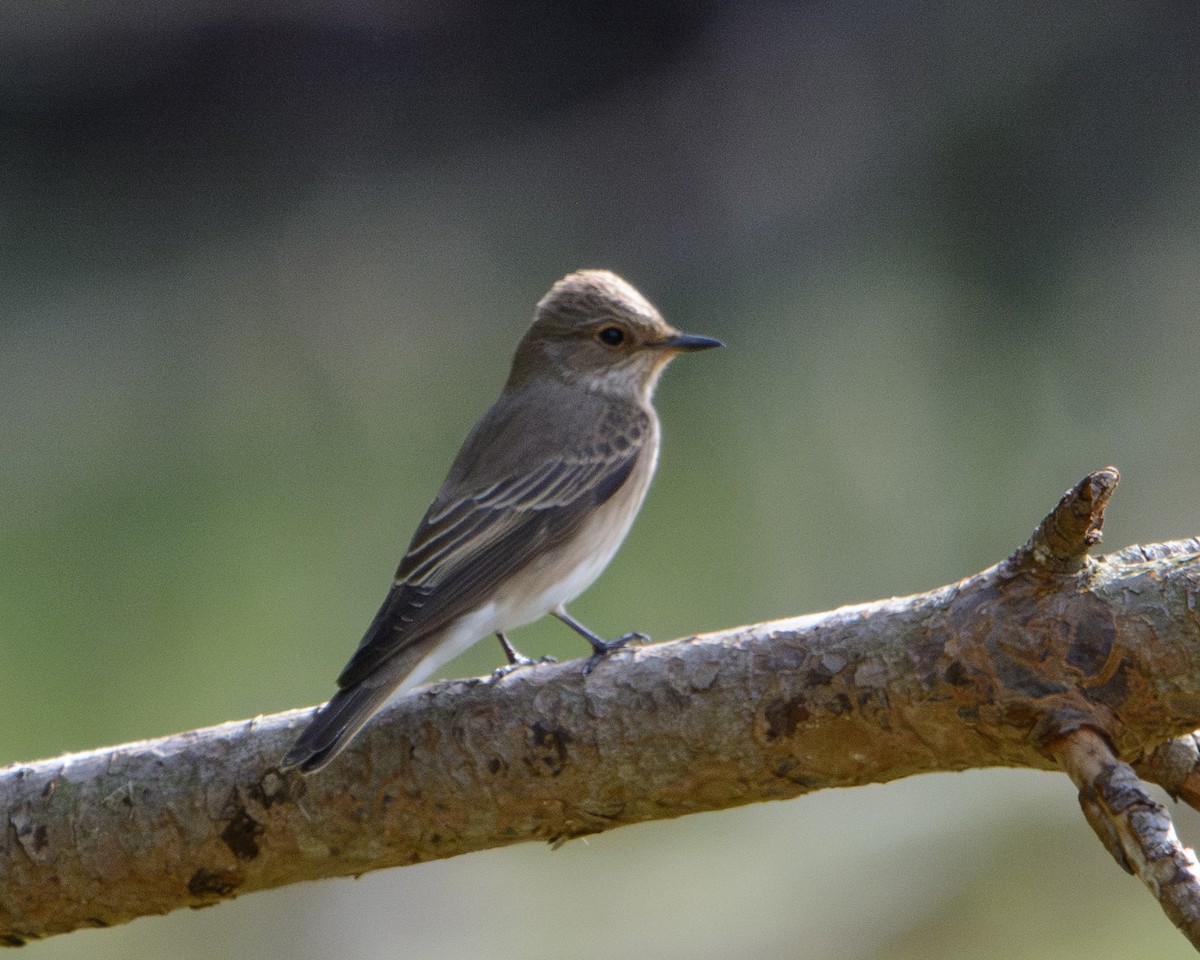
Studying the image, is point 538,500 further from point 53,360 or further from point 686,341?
point 53,360

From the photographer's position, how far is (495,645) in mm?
5195

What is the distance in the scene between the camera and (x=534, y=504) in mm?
3148

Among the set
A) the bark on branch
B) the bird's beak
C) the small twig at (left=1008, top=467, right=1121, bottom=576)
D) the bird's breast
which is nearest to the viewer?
the small twig at (left=1008, top=467, right=1121, bottom=576)

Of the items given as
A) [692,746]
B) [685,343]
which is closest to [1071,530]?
[692,746]

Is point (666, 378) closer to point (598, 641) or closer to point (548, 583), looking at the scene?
point (548, 583)

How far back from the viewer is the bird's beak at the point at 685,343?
3473mm

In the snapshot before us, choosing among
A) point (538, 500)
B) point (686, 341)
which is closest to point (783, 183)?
point (686, 341)

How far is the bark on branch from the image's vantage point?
189 cm

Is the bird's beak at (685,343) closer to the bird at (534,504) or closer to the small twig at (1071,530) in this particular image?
the bird at (534,504)

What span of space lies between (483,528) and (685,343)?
0.80 metres

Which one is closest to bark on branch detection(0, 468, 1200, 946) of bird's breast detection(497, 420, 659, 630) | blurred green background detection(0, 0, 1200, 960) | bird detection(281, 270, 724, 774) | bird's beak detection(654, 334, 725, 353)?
bird detection(281, 270, 724, 774)

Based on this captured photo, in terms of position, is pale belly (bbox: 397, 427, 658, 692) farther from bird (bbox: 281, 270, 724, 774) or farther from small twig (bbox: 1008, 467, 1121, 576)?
small twig (bbox: 1008, 467, 1121, 576)

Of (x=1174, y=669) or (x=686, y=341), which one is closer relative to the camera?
(x=1174, y=669)

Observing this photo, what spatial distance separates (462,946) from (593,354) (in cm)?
175
